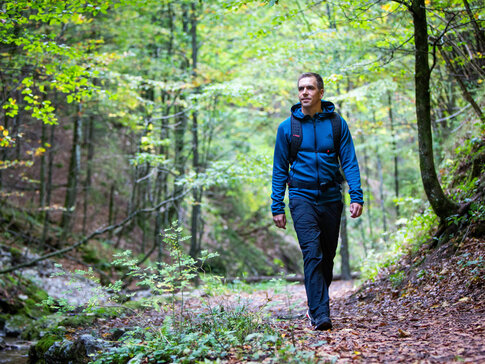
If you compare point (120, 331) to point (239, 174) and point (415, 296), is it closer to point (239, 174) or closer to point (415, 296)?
point (415, 296)

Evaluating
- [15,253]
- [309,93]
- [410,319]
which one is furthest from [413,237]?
[15,253]

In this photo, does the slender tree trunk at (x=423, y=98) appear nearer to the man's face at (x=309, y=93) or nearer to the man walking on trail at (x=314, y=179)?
the man walking on trail at (x=314, y=179)

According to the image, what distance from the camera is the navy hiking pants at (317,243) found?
3859mm

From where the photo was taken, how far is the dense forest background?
6.28 meters

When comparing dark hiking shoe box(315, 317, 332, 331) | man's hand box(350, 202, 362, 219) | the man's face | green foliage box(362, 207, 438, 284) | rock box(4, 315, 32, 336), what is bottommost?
rock box(4, 315, 32, 336)

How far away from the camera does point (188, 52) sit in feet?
44.1

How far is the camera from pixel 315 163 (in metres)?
4.11

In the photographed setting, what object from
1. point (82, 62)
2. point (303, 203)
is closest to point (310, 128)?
point (303, 203)

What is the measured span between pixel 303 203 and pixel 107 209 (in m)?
15.0

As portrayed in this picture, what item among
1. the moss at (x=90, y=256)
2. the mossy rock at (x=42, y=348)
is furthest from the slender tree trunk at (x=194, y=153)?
the mossy rock at (x=42, y=348)

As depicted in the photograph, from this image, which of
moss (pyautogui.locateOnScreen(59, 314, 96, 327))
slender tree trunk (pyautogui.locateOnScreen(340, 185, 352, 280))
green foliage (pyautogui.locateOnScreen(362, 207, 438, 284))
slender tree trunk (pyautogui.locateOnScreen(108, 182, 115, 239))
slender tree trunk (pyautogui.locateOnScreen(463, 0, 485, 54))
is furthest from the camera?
slender tree trunk (pyautogui.locateOnScreen(108, 182, 115, 239))

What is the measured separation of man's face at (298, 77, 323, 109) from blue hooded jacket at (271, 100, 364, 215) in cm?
13

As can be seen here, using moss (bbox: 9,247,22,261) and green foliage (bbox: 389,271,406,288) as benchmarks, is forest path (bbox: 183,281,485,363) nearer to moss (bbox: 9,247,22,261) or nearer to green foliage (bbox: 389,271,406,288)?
green foliage (bbox: 389,271,406,288)

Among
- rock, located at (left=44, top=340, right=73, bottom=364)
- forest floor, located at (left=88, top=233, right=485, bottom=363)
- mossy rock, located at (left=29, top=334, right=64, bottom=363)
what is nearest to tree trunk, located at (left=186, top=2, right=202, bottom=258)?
forest floor, located at (left=88, top=233, right=485, bottom=363)
